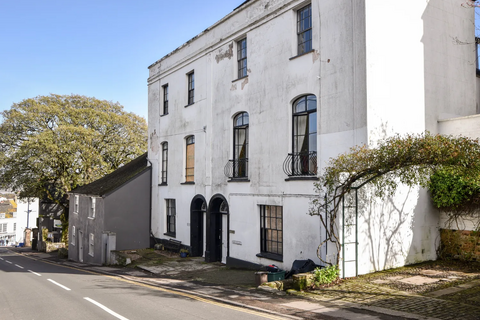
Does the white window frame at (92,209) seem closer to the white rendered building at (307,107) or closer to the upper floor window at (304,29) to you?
the white rendered building at (307,107)

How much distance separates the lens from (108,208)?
885 inches

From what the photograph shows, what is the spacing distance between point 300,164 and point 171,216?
34.7 ft

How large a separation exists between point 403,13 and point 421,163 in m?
6.33

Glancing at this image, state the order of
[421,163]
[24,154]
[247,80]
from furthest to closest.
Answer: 1. [24,154]
2. [247,80]
3. [421,163]

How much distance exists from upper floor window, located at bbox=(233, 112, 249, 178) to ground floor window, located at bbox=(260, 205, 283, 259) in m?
2.08

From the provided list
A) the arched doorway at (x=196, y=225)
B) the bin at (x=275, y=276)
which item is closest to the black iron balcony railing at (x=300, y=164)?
the bin at (x=275, y=276)

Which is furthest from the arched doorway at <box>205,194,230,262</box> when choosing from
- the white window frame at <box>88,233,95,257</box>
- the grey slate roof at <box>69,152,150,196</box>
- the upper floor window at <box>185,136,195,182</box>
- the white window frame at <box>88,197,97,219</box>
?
the white window frame at <box>88,233,95,257</box>

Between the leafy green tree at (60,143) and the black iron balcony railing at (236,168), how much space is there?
20237 mm

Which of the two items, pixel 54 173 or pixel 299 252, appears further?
pixel 54 173

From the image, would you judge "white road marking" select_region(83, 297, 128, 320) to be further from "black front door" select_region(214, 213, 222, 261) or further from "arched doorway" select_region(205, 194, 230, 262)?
"black front door" select_region(214, 213, 222, 261)

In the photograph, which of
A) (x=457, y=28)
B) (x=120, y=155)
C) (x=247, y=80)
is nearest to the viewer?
(x=457, y=28)

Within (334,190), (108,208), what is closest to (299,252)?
(334,190)

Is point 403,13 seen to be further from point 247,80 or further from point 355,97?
point 247,80

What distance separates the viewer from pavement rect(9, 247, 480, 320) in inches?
349
